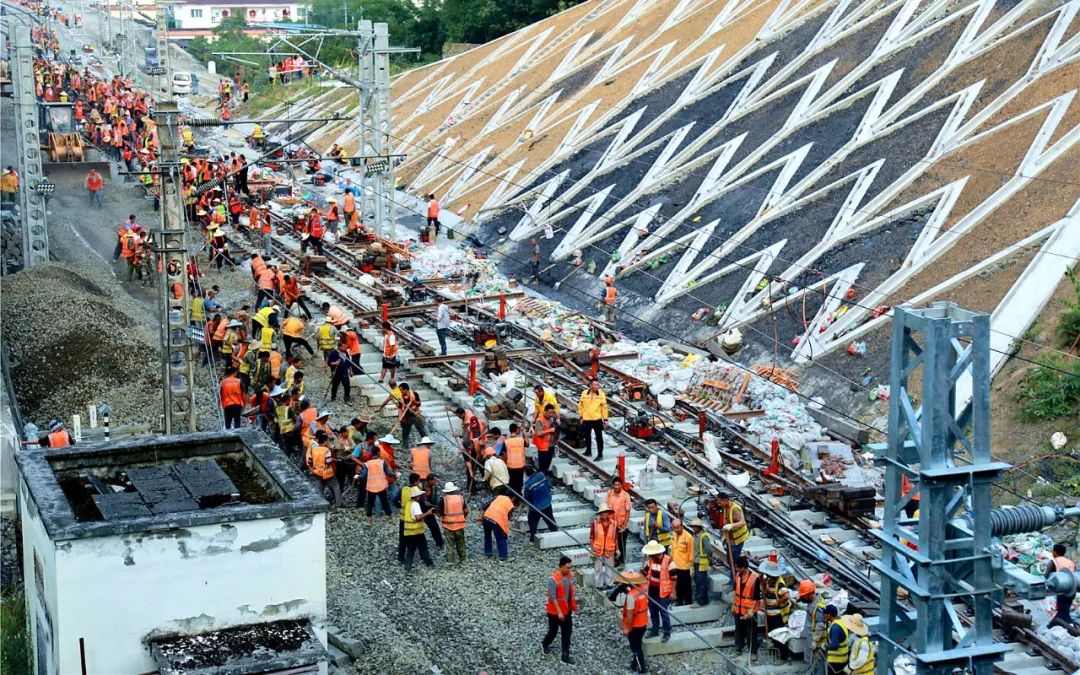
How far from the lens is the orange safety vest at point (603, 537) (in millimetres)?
18984

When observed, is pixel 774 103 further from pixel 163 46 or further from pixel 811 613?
pixel 811 613

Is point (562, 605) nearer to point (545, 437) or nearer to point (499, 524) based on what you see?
point (499, 524)

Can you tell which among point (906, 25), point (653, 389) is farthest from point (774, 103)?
point (653, 389)

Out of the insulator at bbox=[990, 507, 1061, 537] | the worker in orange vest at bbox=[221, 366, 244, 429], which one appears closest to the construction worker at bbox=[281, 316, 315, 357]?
the worker in orange vest at bbox=[221, 366, 244, 429]

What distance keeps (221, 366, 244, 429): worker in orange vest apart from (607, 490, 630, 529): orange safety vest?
6.70 metres

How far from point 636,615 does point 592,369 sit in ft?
35.3

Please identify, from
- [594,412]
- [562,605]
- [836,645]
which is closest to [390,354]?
[594,412]

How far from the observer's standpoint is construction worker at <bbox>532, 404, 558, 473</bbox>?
22.2m

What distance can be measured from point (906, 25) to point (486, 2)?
28636 millimetres

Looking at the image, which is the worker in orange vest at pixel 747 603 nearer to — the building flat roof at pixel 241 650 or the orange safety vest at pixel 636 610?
the orange safety vest at pixel 636 610

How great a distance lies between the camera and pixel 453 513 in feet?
64.8

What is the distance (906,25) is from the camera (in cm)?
4019

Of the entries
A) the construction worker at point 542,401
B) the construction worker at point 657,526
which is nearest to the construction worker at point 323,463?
the construction worker at point 542,401

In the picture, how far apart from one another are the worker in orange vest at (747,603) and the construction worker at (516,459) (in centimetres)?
418
